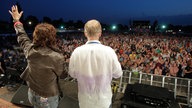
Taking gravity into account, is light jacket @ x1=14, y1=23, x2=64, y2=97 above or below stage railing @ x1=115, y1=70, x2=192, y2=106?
above

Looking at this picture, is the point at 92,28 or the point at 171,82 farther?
the point at 171,82

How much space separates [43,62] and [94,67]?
498mm

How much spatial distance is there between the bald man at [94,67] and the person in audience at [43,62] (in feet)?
0.61

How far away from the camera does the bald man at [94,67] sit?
168 centimetres

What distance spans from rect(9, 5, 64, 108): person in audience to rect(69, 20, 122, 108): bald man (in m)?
0.19

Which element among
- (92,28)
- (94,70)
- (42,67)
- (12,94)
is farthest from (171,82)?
(12,94)

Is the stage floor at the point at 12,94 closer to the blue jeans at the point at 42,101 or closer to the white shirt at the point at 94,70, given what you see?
the blue jeans at the point at 42,101

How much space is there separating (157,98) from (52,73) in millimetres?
2159

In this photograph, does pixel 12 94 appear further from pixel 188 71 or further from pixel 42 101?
pixel 188 71

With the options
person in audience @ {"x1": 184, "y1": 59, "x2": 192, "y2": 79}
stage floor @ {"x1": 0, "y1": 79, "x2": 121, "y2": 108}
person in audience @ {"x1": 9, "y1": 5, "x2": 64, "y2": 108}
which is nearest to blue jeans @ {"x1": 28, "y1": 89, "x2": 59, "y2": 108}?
person in audience @ {"x1": 9, "y1": 5, "x2": 64, "y2": 108}

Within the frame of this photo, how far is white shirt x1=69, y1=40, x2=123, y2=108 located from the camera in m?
1.68

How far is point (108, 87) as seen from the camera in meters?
1.79

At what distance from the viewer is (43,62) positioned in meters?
1.71

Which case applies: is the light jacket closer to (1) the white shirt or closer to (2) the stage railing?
(1) the white shirt
